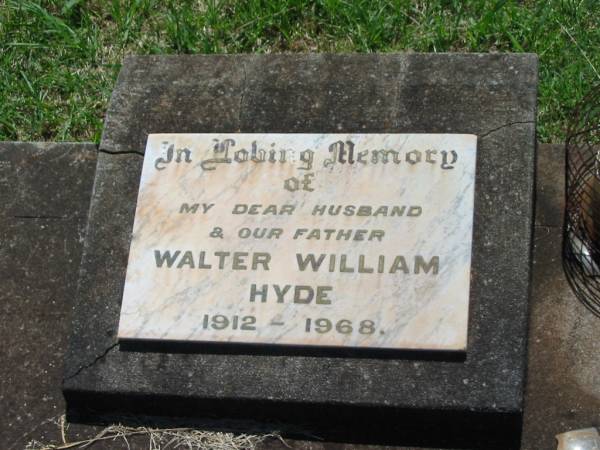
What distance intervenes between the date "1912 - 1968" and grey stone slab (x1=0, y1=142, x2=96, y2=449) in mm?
562

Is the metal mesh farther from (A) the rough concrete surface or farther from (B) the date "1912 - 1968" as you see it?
(B) the date "1912 - 1968"

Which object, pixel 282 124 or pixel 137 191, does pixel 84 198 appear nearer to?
pixel 137 191

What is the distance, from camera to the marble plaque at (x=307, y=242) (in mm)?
2992

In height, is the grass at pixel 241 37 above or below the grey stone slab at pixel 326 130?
above

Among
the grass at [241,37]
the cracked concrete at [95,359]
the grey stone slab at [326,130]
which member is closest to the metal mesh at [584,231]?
the grey stone slab at [326,130]

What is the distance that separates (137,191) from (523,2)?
1830mm

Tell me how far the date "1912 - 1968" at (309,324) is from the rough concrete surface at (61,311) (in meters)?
0.36

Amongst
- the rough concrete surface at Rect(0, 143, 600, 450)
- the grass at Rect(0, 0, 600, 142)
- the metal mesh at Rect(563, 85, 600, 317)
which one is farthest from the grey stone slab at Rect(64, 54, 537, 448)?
the grass at Rect(0, 0, 600, 142)

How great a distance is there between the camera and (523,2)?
433cm

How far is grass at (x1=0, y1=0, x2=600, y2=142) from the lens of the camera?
416 centimetres

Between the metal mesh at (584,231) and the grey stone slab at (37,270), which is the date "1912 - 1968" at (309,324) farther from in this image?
the metal mesh at (584,231)

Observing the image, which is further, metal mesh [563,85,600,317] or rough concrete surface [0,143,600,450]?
metal mesh [563,85,600,317]

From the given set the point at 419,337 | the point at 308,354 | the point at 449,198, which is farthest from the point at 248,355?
the point at 449,198

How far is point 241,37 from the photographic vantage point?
434 cm
